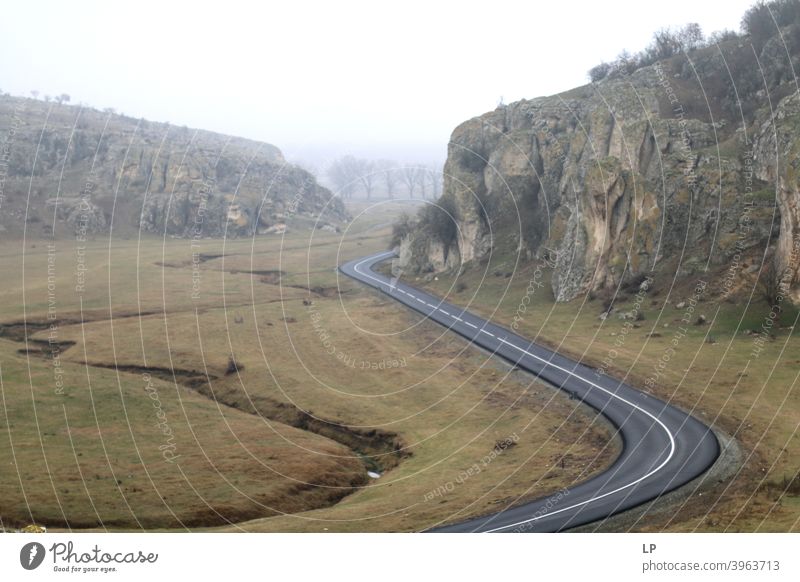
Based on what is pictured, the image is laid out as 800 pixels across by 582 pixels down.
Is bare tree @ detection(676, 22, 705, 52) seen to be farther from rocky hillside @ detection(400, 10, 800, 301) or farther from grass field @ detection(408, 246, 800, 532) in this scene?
grass field @ detection(408, 246, 800, 532)

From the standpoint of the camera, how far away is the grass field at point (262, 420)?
3975 centimetres

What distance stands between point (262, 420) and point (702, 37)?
11657 centimetres

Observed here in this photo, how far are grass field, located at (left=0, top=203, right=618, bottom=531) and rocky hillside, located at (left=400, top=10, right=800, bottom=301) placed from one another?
28.0 metres

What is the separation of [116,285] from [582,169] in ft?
251

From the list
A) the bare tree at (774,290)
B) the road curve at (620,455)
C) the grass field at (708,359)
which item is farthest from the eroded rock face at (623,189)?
the road curve at (620,455)

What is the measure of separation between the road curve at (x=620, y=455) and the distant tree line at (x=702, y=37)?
242 feet

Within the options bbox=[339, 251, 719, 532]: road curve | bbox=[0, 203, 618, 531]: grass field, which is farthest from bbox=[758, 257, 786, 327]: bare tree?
bbox=[0, 203, 618, 531]: grass field

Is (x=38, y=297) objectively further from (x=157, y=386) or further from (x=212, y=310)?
(x=157, y=386)

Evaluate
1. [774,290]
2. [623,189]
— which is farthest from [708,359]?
[623,189]

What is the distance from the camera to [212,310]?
9894 cm

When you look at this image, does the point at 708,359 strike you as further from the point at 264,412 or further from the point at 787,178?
the point at 264,412

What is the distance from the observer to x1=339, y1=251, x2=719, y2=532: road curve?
34500 mm

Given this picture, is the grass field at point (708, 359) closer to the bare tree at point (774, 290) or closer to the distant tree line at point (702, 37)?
the bare tree at point (774, 290)
